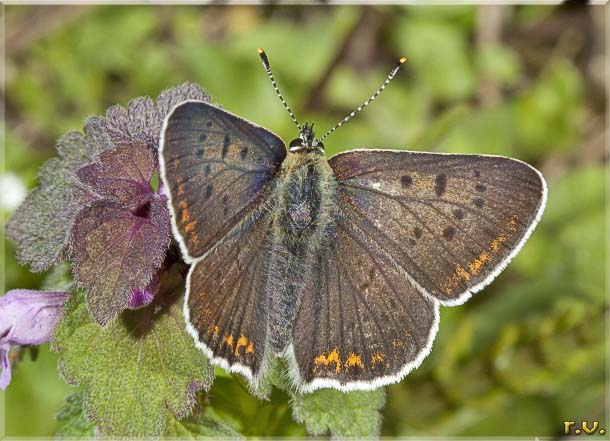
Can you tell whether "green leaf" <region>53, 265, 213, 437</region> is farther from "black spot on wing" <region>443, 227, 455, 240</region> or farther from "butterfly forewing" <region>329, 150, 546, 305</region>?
"black spot on wing" <region>443, 227, 455, 240</region>

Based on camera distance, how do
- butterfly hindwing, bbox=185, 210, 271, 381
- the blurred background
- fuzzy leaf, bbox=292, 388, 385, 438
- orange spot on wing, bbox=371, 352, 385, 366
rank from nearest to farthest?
1. butterfly hindwing, bbox=185, 210, 271, 381
2. orange spot on wing, bbox=371, 352, 385, 366
3. fuzzy leaf, bbox=292, 388, 385, 438
4. the blurred background

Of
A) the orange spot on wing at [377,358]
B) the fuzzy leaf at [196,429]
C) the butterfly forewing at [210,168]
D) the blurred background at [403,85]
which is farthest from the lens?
the blurred background at [403,85]

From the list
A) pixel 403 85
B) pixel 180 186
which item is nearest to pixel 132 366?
pixel 180 186

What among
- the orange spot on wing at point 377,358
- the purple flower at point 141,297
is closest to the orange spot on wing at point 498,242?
the orange spot on wing at point 377,358

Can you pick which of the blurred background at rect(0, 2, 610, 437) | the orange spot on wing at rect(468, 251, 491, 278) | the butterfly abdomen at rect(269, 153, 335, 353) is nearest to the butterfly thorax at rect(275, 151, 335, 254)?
the butterfly abdomen at rect(269, 153, 335, 353)

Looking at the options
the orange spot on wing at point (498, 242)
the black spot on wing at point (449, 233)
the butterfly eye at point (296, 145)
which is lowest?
the orange spot on wing at point (498, 242)

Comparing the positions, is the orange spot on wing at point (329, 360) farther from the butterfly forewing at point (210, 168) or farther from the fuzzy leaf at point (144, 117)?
the fuzzy leaf at point (144, 117)

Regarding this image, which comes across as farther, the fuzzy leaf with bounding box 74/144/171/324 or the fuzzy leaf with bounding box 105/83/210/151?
the fuzzy leaf with bounding box 105/83/210/151
